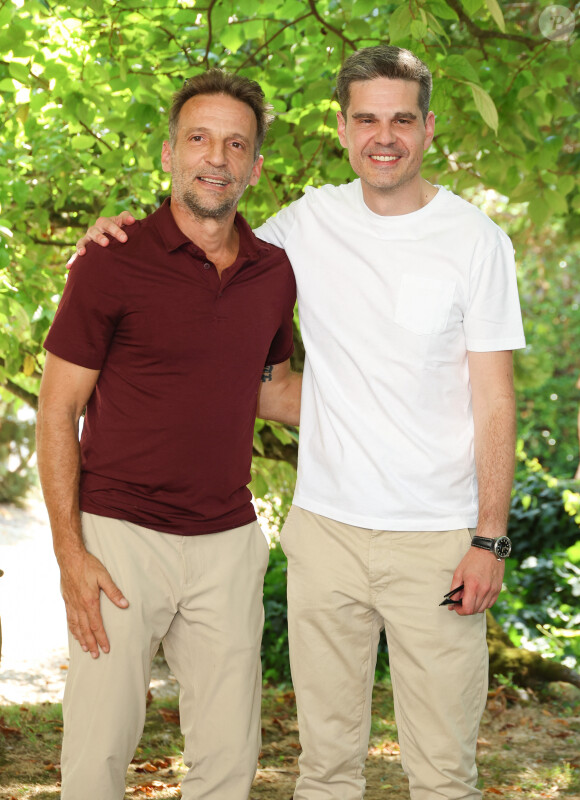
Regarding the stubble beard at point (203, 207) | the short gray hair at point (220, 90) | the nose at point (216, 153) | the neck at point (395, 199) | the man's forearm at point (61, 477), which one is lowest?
the man's forearm at point (61, 477)

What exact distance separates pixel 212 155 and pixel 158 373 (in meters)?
0.68

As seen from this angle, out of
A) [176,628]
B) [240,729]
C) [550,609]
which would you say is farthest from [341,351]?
[550,609]

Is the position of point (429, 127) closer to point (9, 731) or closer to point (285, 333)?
point (285, 333)

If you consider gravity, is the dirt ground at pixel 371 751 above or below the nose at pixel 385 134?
below

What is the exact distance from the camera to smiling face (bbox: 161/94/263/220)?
2.86m

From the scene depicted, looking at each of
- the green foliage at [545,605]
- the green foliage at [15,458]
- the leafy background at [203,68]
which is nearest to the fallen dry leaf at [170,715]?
the leafy background at [203,68]

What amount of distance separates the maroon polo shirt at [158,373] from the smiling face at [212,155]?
0.12 m

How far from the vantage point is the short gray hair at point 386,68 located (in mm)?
2902

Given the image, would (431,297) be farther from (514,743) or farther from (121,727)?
(514,743)

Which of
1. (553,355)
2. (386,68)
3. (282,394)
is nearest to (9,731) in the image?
(282,394)

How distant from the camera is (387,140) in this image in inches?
112

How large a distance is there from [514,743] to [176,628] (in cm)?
359

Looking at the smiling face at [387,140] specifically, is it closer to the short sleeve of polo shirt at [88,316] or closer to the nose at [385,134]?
the nose at [385,134]

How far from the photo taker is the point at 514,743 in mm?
5754
